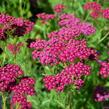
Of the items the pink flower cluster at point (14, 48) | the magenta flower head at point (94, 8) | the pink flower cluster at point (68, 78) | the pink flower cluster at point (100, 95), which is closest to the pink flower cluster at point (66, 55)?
the pink flower cluster at point (68, 78)

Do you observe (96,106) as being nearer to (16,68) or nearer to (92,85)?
(92,85)

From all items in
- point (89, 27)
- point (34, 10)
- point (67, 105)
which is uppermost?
point (89, 27)

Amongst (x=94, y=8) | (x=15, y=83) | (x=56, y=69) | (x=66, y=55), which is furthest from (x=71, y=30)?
(x=94, y=8)

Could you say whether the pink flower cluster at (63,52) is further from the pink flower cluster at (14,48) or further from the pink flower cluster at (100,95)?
the pink flower cluster at (14,48)

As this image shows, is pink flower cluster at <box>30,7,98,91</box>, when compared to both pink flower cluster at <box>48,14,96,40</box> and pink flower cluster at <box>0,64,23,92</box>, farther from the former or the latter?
pink flower cluster at <box>0,64,23,92</box>

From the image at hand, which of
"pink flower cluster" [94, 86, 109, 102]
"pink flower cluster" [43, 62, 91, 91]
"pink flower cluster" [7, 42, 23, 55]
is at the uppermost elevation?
"pink flower cluster" [43, 62, 91, 91]

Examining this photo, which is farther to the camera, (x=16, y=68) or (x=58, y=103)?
(x=58, y=103)

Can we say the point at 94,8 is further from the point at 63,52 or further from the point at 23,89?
the point at 23,89

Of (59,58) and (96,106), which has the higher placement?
(59,58)

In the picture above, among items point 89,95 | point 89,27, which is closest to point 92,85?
point 89,95

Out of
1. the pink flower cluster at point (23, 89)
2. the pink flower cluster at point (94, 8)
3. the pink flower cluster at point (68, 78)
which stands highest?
the pink flower cluster at point (68, 78)

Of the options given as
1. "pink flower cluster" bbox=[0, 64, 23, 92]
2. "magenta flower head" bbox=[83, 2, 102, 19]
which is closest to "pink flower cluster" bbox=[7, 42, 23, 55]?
"pink flower cluster" bbox=[0, 64, 23, 92]
